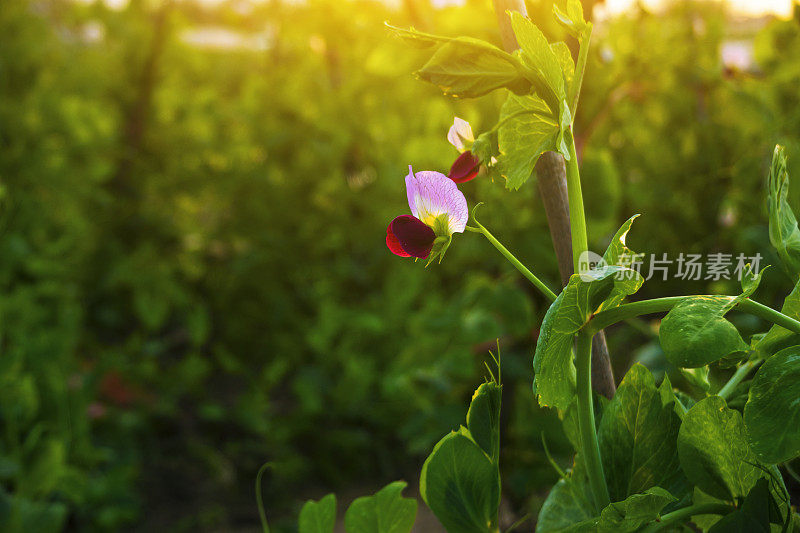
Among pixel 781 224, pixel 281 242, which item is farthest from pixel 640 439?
pixel 281 242

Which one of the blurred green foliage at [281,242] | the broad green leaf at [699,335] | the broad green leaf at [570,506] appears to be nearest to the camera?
the broad green leaf at [699,335]

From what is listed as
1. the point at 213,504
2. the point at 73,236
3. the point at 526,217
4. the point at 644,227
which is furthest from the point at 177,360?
the point at 644,227

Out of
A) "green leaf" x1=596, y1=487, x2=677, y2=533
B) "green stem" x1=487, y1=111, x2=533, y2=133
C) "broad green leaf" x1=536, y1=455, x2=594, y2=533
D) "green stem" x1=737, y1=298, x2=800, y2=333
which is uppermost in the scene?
A: "green stem" x1=487, y1=111, x2=533, y2=133

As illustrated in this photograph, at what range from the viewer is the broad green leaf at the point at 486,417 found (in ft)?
1.23

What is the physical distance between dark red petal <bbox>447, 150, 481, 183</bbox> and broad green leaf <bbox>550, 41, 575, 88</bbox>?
0.06 metres

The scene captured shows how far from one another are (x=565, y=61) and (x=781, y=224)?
15 centimetres

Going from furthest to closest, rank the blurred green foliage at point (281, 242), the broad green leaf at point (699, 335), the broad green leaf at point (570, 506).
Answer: the blurred green foliage at point (281, 242) < the broad green leaf at point (570, 506) < the broad green leaf at point (699, 335)

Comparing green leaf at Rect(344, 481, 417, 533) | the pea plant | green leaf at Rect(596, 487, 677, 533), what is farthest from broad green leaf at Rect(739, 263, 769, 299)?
green leaf at Rect(344, 481, 417, 533)

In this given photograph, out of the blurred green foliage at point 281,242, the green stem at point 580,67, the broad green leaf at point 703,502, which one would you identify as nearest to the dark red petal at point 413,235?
the green stem at point 580,67

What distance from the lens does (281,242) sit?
5.63 feet

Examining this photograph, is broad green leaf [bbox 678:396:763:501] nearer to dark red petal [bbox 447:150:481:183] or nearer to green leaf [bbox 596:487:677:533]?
green leaf [bbox 596:487:677:533]

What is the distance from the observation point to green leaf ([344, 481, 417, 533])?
431 mm

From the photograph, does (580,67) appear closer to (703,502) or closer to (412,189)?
(412,189)

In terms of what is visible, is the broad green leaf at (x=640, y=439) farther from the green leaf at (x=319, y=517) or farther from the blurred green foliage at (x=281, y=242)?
the blurred green foliage at (x=281, y=242)
